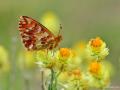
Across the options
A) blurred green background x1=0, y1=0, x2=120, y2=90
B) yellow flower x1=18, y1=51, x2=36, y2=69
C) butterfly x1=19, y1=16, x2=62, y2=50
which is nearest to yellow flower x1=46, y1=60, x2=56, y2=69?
butterfly x1=19, y1=16, x2=62, y2=50

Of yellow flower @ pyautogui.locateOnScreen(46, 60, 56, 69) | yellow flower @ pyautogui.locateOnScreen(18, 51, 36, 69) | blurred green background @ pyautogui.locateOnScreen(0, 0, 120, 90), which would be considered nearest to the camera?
yellow flower @ pyautogui.locateOnScreen(46, 60, 56, 69)

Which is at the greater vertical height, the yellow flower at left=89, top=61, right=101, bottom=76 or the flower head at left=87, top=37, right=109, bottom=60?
the flower head at left=87, top=37, right=109, bottom=60

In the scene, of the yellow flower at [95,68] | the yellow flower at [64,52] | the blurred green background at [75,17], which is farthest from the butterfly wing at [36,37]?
the blurred green background at [75,17]

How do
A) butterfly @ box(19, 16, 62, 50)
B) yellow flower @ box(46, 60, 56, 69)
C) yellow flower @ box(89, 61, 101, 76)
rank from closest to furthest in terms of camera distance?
yellow flower @ box(89, 61, 101, 76) → yellow flower @ box(46, 60, 56, 69) → butterfly @ box(19, 16, 62, 50)

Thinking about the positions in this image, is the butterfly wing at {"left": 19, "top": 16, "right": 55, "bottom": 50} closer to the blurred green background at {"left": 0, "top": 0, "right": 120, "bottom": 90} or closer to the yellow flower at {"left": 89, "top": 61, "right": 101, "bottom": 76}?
the yellow flower at {"left": 89, "top": 61, "right": 101, "bottom": 76}

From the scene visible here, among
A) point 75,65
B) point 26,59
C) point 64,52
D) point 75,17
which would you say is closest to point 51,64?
point 64,52
